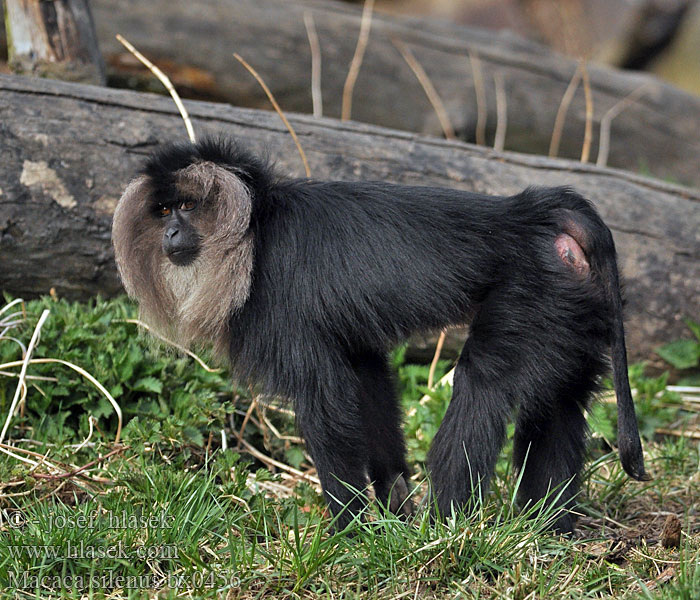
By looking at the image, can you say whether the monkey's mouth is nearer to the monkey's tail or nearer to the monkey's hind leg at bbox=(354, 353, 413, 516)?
the monkey's hind leg at bbox=(354, 353, 413, 516)

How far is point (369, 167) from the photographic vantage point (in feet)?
14.3

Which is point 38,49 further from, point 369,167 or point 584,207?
A: point 584,207

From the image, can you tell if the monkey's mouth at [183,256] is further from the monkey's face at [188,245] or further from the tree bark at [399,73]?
the tree bark at [399,73]

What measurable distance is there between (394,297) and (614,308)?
0.78 meters

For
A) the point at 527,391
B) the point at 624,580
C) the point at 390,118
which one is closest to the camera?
the point at 624,580

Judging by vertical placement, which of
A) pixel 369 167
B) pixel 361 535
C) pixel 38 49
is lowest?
pixel 361 535

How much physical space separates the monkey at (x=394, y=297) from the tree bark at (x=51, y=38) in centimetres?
178

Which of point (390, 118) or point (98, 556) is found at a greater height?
point (390, 118)

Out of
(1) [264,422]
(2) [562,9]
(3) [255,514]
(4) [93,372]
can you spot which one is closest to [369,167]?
(1) [264,422]

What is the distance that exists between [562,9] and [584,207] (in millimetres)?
8917

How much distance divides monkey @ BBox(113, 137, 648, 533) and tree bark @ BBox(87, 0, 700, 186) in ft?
11.4

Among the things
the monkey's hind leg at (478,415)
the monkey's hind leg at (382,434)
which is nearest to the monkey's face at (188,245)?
the monkey's hind leg at (382,434)

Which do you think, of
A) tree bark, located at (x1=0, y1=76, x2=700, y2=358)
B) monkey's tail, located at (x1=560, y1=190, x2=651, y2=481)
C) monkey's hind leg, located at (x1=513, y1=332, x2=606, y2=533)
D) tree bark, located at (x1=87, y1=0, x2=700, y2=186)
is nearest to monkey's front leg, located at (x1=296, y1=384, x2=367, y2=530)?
monkey's hind leg, located at (x1=513, y1=332, x2=606, y2=533)

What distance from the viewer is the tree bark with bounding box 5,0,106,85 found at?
14.0 ft
